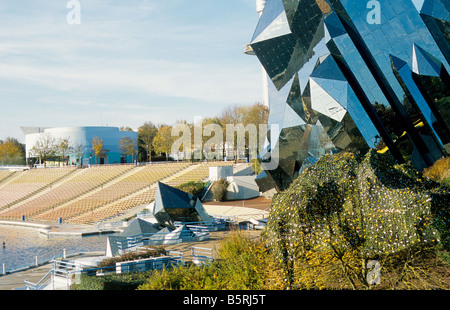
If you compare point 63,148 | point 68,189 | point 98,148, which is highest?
point 63,148

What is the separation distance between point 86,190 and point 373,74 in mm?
43277

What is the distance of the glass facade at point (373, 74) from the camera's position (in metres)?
A: 16.8

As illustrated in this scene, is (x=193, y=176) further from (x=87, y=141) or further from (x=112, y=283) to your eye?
(x=87, y=141)

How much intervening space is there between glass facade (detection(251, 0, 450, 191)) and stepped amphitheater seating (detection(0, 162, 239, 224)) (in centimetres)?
2402

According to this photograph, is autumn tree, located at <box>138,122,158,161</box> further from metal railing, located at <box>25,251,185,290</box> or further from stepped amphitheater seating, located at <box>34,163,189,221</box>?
metal railing, located at <box>25,251,185,290</box>

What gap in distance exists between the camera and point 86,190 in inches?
2072

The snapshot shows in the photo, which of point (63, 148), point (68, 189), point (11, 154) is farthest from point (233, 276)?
point (11, 154)

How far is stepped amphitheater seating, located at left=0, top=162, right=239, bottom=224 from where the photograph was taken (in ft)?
134

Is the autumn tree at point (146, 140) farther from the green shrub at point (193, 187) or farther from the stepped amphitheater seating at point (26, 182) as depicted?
Answer: the green shrub at point (193, 187)

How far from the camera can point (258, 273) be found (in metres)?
8.57

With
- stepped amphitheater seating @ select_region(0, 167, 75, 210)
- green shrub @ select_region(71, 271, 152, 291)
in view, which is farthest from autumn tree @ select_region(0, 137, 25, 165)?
green shrub @ select_region(71, 271, 152, 291)

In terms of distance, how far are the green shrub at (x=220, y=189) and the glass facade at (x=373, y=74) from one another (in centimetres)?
1886

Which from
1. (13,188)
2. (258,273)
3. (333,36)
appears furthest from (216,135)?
(258,273)

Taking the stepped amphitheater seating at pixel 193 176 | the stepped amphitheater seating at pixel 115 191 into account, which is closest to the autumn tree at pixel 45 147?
the stepped amphitheater seating at pixel 115 191
